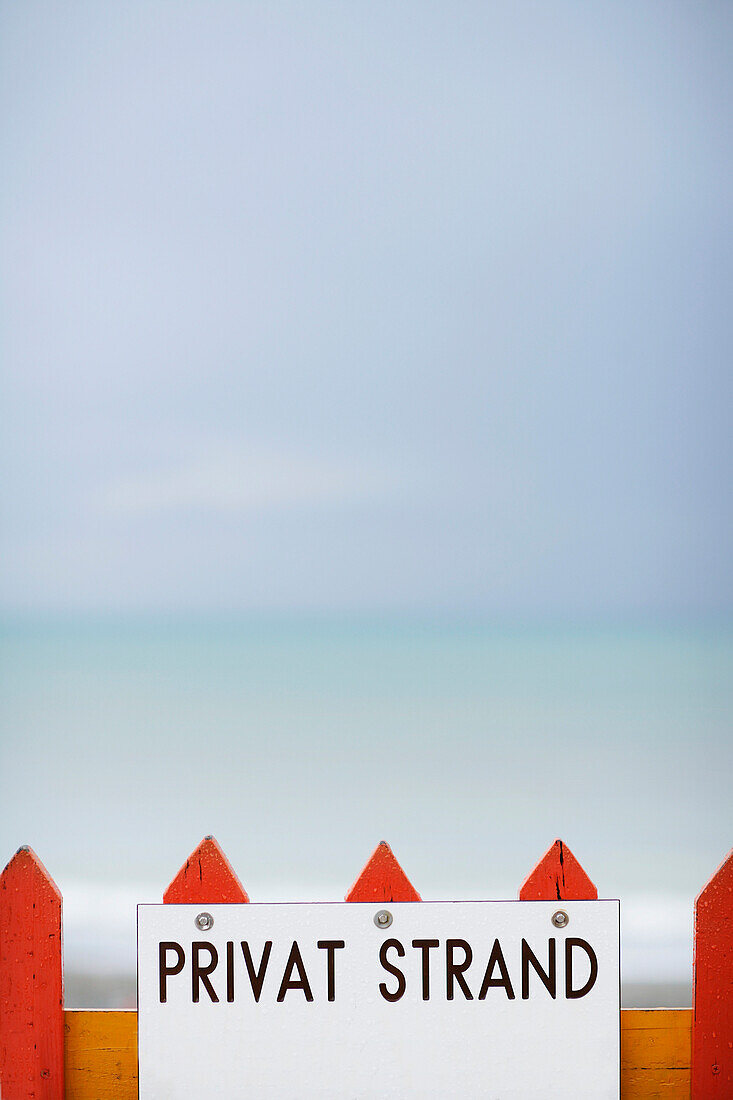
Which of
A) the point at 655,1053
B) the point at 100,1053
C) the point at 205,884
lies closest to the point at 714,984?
the point at 655,1053

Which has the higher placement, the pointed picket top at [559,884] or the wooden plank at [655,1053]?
the pointed picket top at [559,884]

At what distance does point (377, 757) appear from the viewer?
2182 millimetres

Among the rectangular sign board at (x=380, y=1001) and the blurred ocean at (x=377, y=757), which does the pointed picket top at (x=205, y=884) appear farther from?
the blurred ocean at (x=377, y=757)

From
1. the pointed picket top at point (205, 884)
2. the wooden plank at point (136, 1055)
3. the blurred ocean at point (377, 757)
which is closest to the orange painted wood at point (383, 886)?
the pointed picket top at point (205, 884)

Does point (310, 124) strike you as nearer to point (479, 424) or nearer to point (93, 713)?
point (479, 424)

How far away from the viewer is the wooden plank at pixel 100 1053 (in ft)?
5.06

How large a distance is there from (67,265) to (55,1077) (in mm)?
1389

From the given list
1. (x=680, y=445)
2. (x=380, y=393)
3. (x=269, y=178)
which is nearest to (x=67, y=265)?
(x=269, y=178)

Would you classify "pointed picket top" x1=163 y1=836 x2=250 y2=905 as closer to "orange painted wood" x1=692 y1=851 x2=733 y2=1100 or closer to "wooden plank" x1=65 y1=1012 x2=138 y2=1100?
"wooden plank" x1=65 y1=1012 x2=138 y2=1100

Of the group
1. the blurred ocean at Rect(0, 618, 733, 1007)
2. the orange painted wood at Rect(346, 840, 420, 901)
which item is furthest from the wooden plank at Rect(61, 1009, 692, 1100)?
the blurred ocean at Rect(0, 618, 733, 1007)

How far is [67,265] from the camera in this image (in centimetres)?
210

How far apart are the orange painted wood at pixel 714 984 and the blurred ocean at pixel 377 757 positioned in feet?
1.76

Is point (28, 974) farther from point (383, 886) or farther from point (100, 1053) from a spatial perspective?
point (383, 886)

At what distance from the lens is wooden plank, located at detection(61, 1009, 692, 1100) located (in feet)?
5.06
